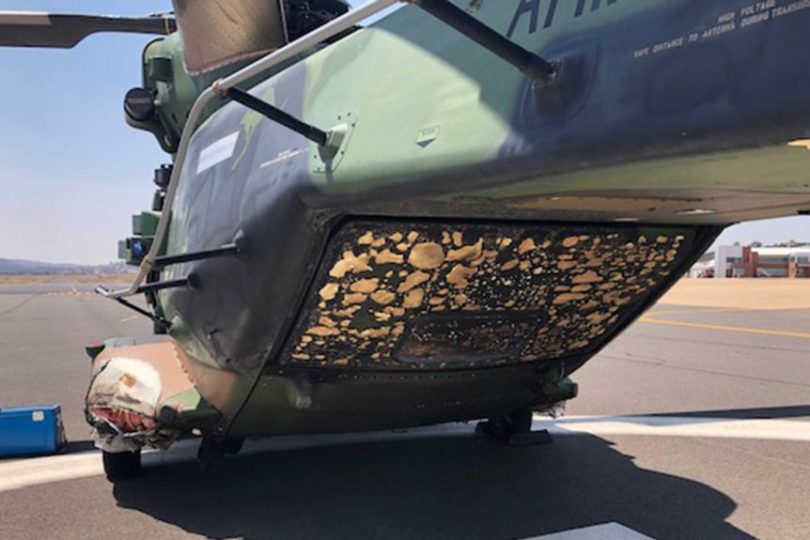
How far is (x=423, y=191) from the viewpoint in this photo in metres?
2.22

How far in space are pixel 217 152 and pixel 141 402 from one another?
149cm

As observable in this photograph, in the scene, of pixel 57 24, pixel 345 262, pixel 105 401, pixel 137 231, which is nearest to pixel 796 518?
pixel 345 262

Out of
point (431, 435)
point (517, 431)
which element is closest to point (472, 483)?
point (517, 431)

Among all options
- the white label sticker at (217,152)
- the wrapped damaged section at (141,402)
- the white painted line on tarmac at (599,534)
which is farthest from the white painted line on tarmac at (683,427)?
the white label sticker at (217,152)

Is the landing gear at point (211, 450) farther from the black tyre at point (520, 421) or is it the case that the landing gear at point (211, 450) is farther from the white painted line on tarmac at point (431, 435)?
the black tyre at point (520, 421)

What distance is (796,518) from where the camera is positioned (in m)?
4.14

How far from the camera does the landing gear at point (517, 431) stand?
5.55 m

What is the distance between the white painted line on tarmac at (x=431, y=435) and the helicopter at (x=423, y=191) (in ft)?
2.06

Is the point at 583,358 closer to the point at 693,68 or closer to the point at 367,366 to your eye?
the point at 367,366

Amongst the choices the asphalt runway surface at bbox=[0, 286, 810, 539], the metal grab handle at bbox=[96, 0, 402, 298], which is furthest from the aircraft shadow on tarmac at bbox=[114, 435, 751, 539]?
the metal grab handle at bbox=[96, 0, 402, 298]

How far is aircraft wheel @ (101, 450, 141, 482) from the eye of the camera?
4723mm

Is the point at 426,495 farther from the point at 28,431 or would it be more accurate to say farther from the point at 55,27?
the point at 55,27

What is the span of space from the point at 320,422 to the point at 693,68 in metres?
3.11

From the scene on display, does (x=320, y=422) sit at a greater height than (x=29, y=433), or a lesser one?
greater
